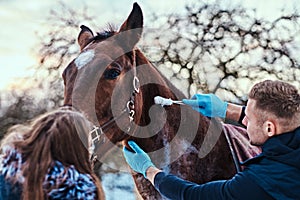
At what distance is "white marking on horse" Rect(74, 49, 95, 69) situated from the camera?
185 cm

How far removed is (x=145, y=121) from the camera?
6.73 feet

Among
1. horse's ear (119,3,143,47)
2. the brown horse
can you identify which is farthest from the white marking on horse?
horse's ear (119,3,143,47)

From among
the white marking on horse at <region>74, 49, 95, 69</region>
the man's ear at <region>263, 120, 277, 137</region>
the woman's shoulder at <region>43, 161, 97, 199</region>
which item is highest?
the white marking on horse at <region>74, 49, 95, 69</region>

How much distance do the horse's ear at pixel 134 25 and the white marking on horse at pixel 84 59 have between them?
244mm

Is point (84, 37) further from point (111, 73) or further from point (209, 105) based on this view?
point (209, 105)

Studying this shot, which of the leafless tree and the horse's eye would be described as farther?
the leafless tree

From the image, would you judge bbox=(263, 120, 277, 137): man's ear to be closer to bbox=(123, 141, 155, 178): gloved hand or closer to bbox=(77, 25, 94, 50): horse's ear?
bbox=(123, 141, 155, 178): gloved hand

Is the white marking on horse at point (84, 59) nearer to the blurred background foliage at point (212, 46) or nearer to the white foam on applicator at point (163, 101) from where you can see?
the white foam on applicator at point (163, 101)

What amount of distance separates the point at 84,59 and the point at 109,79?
0.47 feet

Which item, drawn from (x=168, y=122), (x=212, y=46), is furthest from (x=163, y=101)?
(x=212, y=46)

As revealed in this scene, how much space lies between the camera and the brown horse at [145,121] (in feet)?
6.24

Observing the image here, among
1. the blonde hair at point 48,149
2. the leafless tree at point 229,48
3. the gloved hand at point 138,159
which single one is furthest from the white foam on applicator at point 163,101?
the leafless tree at point 229,48

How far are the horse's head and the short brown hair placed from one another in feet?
2.42

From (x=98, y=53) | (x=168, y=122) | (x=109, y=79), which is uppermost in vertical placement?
(x=98, y=53)
